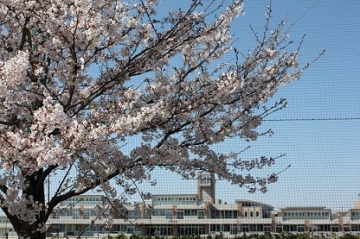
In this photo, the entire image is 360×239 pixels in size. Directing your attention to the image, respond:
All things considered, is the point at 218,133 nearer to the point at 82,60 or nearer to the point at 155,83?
the point at 155,83

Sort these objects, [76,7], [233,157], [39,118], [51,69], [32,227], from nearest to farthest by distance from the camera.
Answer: [39,118], [76,7], [32,227], [51,69], [233,157]

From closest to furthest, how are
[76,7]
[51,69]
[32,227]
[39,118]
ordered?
[39,118] < [76,7] < [32,227] < [51,69]

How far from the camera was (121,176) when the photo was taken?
2.87m

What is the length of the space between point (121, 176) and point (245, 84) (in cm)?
102

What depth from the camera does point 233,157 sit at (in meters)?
3.20

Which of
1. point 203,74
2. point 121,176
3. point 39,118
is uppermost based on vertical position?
point 203,74

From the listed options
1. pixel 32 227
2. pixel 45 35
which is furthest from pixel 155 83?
pixel 32 227

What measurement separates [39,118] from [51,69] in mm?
1155

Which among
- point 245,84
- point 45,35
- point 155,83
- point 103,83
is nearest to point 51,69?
point 45,35

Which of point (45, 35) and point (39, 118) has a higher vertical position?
point (45, 35)

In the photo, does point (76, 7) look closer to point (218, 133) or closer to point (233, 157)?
point (218, 133)

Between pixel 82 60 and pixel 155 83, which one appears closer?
pixel 82 60

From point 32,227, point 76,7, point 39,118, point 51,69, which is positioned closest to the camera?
point 39,118

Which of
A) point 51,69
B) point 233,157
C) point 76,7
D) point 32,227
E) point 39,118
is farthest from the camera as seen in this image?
point 233,157
